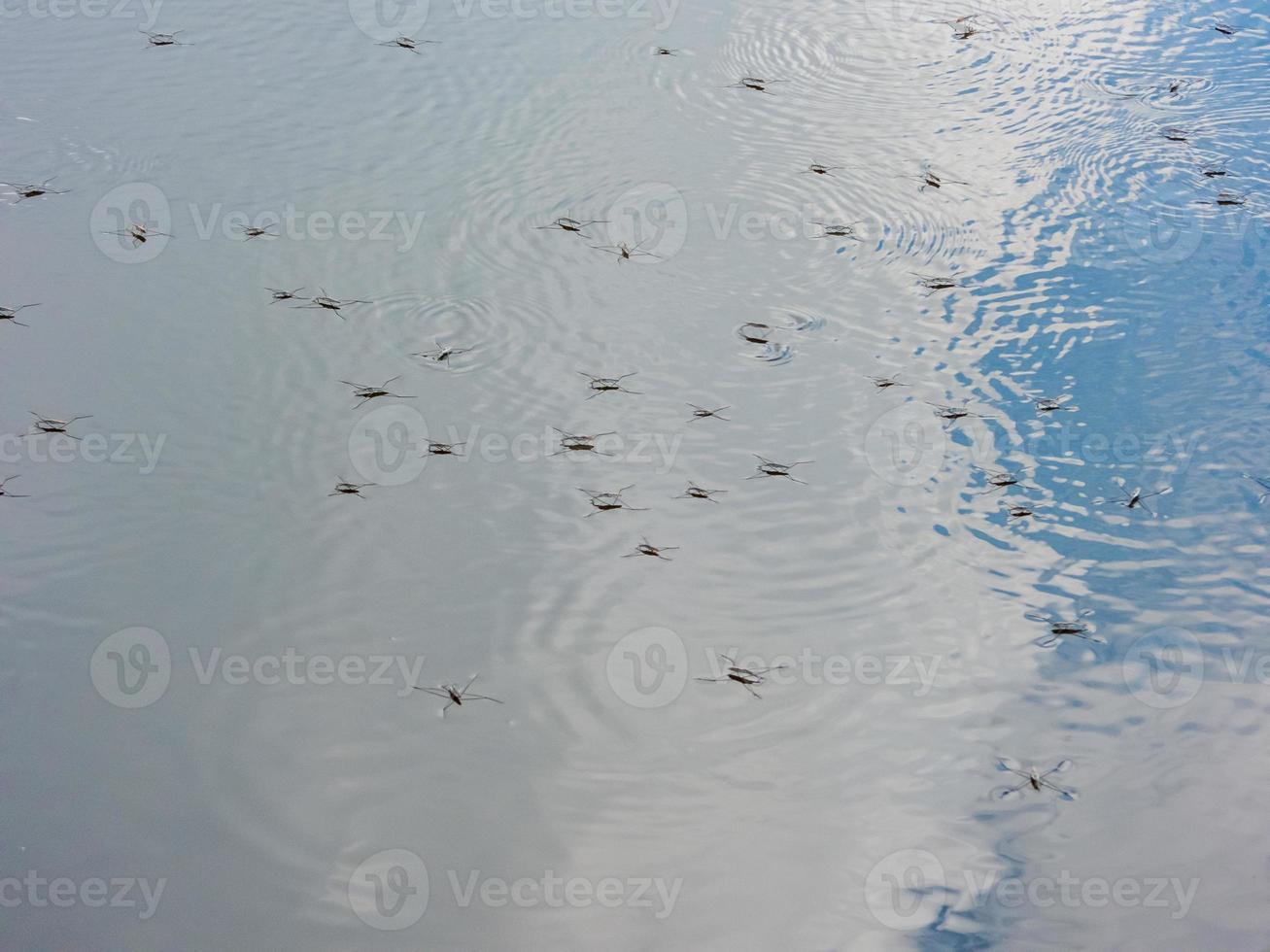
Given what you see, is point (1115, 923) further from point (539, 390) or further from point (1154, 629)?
point (539, 390)

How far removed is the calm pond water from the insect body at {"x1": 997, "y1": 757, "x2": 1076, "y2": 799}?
0.02 metres

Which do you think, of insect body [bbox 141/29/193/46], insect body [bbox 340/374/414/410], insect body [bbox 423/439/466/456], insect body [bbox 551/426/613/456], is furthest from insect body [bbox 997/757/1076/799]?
insect body [bbox 141/29/193/46]

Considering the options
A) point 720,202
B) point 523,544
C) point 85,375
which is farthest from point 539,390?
point 85,375

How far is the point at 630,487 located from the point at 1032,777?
106cm

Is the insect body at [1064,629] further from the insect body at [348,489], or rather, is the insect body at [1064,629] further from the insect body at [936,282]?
the insect body at [348,489]

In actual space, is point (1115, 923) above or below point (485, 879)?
above

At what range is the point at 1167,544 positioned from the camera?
2375mm

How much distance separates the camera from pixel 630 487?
2430 millimetres

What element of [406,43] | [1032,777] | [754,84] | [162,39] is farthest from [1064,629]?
[162,39]

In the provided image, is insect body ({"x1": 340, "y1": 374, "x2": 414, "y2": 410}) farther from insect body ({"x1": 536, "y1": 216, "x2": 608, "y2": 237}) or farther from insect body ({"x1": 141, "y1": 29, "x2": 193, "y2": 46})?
insect body ({"x1": 141, "y1": 29, "x2": 193, "y2": 46})

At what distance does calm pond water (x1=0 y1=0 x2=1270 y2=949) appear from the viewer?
183 centimetres

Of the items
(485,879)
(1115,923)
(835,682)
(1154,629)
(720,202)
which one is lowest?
(485,879)

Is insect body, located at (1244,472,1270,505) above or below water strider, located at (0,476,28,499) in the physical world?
above

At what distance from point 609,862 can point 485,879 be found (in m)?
0.22
